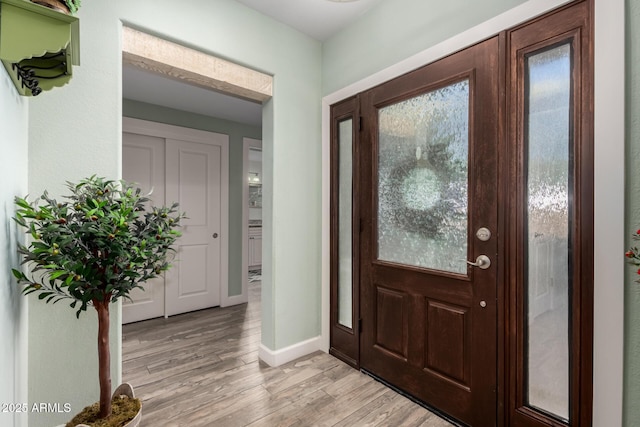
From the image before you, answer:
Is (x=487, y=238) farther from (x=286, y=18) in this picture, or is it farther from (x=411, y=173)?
(x=286, y=18)

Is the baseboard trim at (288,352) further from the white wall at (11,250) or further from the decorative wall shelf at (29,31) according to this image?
the decorative wall shelf at (29,31)

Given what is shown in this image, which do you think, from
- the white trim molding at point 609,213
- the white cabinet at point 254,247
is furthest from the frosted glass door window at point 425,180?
the white cabinet at point 254,247

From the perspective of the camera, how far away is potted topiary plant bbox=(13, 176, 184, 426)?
1047 millimetres

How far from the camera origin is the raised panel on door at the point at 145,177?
10.8ft

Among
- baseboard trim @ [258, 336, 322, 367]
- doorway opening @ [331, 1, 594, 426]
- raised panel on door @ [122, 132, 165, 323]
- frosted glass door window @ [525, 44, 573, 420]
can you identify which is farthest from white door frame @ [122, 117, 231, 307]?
frosted glass door window @ [525, 44, 573, 420]

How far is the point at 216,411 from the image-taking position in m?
1.80

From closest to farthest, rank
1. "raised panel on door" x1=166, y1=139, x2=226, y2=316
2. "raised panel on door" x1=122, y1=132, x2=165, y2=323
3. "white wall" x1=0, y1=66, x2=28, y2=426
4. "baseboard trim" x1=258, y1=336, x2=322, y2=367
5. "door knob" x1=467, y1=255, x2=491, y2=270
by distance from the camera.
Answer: "white wall" x1=0, y1=66, x2=28, y2=426
"door knob" x1=467, y1=255, x2=491, y2=270
"baseboard trim" x1=258, y1=336, x2=322, y2=367
"raised panel on door" x1=122, y1=132, x2=165, y2=323
"raised panel on door" x1=166, y1=139, x2=226, y2=316

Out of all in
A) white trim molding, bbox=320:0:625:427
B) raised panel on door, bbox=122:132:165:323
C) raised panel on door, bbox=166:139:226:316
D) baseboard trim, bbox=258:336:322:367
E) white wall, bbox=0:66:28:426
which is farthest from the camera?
raised panel on door, bbox=166:139:226:316

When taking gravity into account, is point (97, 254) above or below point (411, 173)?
below

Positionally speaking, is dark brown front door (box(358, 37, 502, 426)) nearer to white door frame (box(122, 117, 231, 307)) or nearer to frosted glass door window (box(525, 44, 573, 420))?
frosted glass door window (box(525, 44, 573, 420))

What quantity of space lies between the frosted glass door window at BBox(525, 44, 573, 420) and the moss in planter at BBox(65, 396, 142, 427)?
1795 mm

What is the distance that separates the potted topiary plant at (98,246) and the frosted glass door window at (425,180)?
1384mm

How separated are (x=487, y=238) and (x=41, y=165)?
2236 millimetres

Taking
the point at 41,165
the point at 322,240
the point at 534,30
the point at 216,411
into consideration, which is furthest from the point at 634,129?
the point at 41,165
